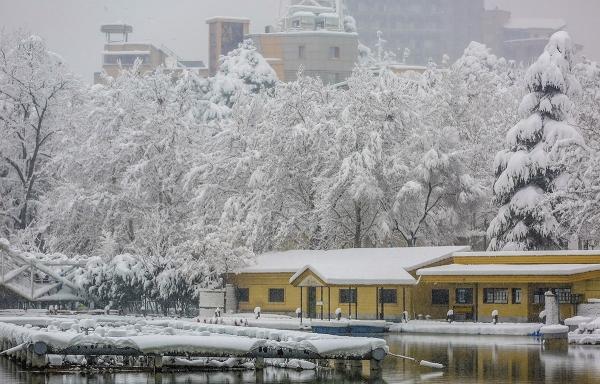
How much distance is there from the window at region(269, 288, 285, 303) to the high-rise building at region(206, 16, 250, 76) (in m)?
114

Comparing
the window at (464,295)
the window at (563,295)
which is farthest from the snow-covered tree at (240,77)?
the window at (563,295)

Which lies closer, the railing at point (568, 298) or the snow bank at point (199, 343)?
the snow bank at point (199, 343)

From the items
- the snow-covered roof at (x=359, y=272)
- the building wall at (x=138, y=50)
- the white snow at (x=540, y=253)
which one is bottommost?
the snow-covered roof at (x=359, y=272)

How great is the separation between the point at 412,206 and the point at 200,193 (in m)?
13.1

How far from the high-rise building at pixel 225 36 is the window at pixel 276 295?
114227 mm

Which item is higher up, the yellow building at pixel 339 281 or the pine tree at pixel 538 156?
the pine tree at pixel 538 156

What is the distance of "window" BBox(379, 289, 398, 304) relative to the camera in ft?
223

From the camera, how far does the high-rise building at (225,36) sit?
18538 centimetres

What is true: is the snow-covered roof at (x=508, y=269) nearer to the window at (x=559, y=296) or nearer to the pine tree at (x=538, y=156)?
the window at (x=559, y=296)

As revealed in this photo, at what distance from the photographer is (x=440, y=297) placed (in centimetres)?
6712

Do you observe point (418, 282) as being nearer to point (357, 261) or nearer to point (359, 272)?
point (359, 272)

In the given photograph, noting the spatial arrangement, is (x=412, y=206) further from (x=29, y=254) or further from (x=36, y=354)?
(x=36, y=354)

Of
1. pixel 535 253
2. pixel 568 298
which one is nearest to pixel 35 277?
pixel 535 253

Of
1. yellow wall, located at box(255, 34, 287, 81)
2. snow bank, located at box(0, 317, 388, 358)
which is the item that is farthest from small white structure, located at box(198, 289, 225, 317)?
yellow wall, located at box(255, 34, 287, 81)
